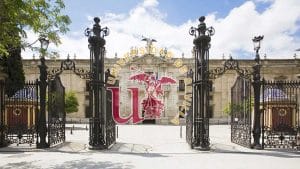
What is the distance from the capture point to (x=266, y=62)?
49.2 metres

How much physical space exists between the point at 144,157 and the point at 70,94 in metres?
26.9

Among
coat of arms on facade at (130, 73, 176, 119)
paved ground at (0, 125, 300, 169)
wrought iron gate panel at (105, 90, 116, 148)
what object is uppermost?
coat of arms on facade at (130, 73, 176, 119)

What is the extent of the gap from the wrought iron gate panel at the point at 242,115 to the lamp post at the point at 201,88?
5.76ft

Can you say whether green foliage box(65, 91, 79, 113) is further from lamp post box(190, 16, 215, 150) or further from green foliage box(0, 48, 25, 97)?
lamp post box(190, 16, 215, 150)

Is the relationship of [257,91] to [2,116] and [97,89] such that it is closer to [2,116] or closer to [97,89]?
[97,89]

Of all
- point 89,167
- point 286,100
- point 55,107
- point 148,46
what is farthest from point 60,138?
point 286,100

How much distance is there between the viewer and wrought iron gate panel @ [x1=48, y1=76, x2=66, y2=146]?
48.5 ft

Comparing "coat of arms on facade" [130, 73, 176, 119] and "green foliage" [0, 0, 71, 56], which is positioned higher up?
"green foliage" [0, 0, 71, 56]

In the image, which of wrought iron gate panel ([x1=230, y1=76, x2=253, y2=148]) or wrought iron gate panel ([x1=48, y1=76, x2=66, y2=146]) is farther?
wrought iron gate panel ([x1=48, y1=76, x2=66, y2=146])

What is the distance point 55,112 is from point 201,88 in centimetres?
621

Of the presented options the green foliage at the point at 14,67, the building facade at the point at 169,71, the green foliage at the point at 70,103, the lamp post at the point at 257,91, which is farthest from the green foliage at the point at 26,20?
the building facade at the point at 169,71

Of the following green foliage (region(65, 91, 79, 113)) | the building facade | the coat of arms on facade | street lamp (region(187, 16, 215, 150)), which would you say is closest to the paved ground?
street lamp (region(187, 16, 215, 150))

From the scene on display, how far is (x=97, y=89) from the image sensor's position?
1402 centimetres

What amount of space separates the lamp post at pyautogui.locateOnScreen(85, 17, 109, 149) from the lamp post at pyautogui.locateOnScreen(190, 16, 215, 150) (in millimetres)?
3434
